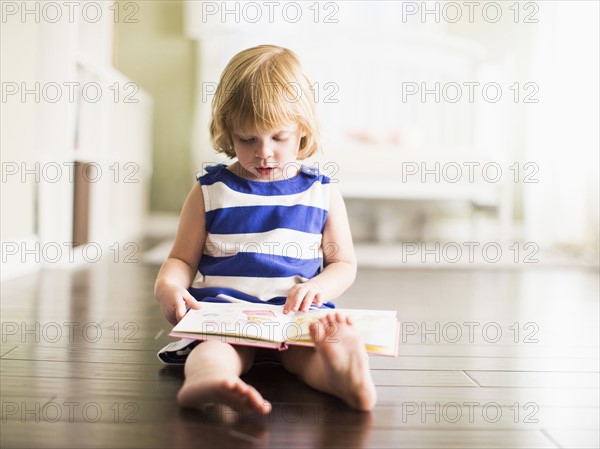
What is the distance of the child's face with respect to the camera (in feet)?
3.17

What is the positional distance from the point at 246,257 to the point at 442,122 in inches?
119

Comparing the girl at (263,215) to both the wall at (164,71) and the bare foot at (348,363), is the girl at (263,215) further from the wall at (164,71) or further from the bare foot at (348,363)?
the wall at (164,71)

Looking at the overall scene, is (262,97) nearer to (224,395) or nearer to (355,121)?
(224,395)

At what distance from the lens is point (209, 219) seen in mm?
1023

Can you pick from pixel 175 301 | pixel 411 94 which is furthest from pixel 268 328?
pixel 411 94

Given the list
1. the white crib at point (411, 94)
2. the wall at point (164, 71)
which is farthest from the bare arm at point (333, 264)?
the wall at point (164, 71)

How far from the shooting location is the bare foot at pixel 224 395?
71 cm

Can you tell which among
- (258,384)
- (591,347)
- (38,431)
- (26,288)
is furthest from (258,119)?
(26,288)

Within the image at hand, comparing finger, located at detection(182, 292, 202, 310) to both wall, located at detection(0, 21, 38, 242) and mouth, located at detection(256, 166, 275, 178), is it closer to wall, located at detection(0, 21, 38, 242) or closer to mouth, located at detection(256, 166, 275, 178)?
mouth, located at detection(256, 166, 275, 178)

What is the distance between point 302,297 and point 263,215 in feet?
0.50

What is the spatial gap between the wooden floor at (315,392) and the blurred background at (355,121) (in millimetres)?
668

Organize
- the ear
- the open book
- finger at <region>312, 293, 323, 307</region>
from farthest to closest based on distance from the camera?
the ear, finger at <region>312, 293, 323, 307</region>, the open book

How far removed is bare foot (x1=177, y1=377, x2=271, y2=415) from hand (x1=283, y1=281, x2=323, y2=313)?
0.57 feet

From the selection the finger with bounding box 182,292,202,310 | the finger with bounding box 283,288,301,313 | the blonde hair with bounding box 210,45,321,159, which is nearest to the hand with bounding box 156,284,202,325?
the finger with bounding box 182,292,202,310
